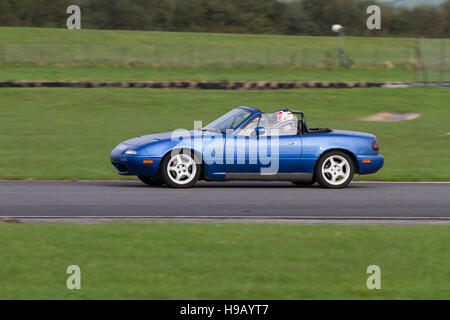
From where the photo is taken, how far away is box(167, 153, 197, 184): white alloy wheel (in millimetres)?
12867

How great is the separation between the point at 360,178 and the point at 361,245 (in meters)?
7.22

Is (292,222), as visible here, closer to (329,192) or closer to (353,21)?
(329,192)

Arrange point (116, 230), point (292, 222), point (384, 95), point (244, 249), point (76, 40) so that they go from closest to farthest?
point (244, 249), point (116, 230), point (292, 222), point (384, 95), point (76, 40)

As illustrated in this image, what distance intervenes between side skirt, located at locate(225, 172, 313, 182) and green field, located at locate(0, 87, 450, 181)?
2560mm

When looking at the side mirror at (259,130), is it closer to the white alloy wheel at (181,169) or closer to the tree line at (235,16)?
the white alloy wheel at (181,169)

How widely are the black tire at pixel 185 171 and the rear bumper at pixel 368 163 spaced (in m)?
2.67

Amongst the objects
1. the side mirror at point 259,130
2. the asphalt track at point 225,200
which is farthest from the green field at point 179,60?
the side mirror at point 259,130

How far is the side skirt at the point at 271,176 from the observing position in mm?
13000

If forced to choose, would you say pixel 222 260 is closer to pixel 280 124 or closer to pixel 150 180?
pixel 280 124

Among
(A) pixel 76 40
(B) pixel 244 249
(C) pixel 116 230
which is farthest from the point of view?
(A) pixel 76 40

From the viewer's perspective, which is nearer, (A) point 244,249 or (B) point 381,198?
(A) point 244,249

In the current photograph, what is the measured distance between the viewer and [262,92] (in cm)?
3500

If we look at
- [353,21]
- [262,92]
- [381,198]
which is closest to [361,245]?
[381,198]

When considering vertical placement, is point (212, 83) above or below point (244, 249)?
above
